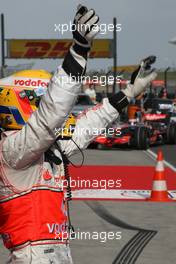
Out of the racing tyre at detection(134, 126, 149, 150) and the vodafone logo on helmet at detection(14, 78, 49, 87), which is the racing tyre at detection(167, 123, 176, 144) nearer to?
the racing tyre at detection(134, 126, 149, 150)

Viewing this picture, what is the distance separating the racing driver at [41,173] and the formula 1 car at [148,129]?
14630 millimetres

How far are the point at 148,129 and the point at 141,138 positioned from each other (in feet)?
1.12

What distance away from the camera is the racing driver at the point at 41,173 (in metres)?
2.66

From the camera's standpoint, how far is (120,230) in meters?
8.07

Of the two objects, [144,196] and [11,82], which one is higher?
[11,82]

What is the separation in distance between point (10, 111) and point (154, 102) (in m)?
20.1

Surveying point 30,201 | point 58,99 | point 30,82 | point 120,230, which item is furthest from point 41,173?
point 120,230

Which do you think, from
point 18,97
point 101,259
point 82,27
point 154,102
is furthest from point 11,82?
point 154,102

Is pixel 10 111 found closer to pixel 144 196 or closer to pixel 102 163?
pixel 144 196

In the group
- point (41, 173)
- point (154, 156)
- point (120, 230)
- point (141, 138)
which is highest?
point (41, 173)

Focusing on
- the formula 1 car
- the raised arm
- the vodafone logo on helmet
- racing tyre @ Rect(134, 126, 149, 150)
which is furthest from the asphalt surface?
racing tyre @ Rect(134, 126, 149, 150)

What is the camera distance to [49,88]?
2.69m

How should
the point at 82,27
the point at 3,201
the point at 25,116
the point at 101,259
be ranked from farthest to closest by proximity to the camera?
the point at 101,259, the point at 25,116, the point at 3,201, the point at 82,27

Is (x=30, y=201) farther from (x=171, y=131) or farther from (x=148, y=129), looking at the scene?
(x=171, y=131)
